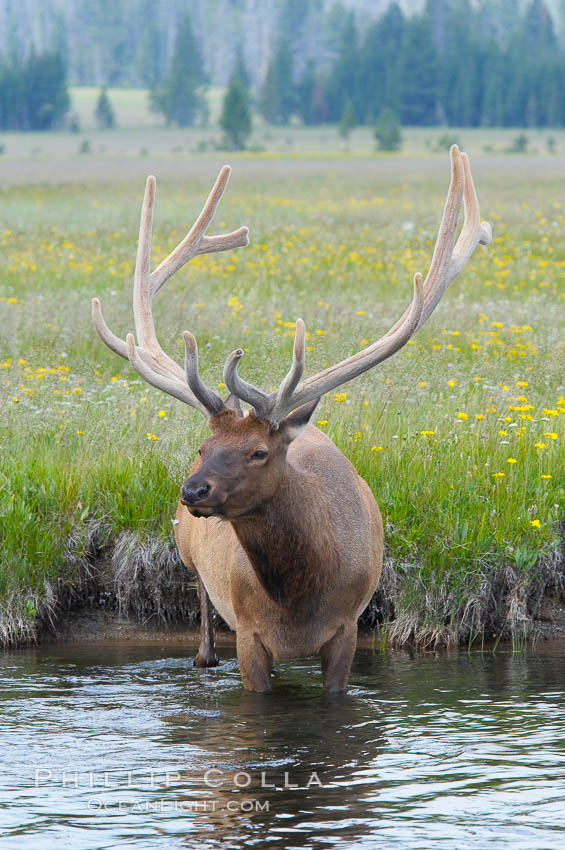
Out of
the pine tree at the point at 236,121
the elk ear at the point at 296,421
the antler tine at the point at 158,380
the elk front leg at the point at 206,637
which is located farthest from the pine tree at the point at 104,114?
the elk ear at the point at 296,421

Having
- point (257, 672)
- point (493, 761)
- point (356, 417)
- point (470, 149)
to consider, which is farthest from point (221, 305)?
point (470, 149)

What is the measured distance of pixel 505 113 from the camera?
14950 cm

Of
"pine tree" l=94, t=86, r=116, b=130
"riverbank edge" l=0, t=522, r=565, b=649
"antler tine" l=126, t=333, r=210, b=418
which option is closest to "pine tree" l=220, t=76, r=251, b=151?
"pine tree" l=94, t=86, r=116, b=130

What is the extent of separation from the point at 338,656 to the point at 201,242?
2556mm

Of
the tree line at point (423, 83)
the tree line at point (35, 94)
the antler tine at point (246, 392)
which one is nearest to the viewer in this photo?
the antler tine at point (246, 392)

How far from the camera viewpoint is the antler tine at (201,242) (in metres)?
7.48

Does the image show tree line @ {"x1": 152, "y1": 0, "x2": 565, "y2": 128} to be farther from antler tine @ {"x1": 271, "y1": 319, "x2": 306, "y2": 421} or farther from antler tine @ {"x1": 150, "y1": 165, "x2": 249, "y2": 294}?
antler tine @ {"x1": 271, "y1": 319, "x2": 306, "y2": 421}

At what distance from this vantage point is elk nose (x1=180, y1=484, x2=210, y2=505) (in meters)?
5.69

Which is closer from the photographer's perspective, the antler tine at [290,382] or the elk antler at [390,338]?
the antler tine at [290,382]

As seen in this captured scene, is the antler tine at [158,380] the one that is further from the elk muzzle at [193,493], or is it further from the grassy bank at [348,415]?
the grassy bank at [348,415]

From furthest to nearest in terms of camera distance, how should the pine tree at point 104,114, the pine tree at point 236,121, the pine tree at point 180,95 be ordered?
the pine tree at point 180,95 < the pine tree at point 104,114 < the pine tree at point 236,121

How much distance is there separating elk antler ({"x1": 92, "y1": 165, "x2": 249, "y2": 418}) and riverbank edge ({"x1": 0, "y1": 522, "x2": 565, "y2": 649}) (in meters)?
1.62

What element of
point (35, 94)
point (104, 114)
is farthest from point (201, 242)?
point (35, 94)

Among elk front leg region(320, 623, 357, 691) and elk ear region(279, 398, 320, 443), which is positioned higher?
elk ear region(279, 398, 320, 443)
